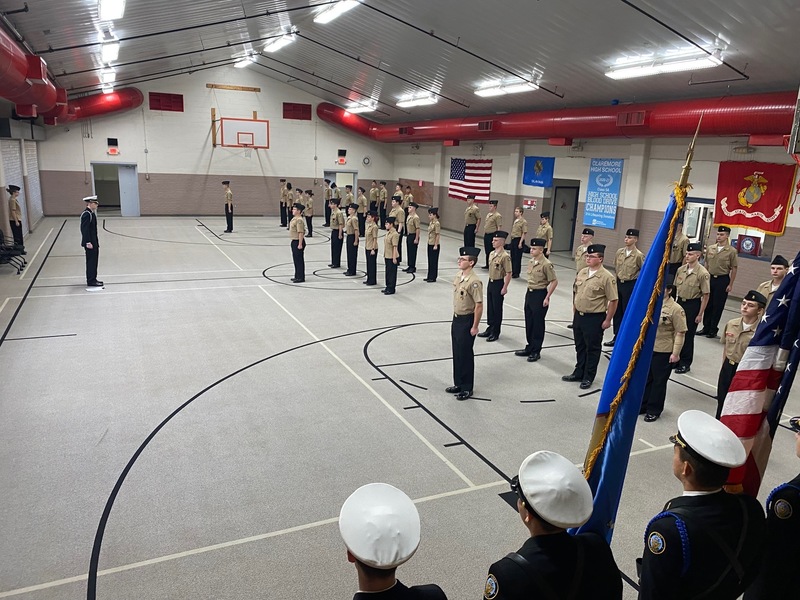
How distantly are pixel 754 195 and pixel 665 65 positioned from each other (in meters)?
4.02

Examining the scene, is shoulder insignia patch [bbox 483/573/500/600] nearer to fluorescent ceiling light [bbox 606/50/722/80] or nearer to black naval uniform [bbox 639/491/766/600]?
black naval uniform [bbox 639/491/766/600]

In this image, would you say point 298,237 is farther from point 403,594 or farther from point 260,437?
point 403,594

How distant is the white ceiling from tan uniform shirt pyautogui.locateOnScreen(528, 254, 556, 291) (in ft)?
15.3

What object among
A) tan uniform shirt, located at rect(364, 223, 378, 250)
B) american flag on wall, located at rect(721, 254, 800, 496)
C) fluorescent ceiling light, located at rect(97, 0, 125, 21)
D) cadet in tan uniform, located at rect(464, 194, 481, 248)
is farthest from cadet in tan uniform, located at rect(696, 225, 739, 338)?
fluorescent ceiling light, located at rect(97, 0, 125, 21)

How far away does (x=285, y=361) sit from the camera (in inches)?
332

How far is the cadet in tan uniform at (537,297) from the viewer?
878 centimetres

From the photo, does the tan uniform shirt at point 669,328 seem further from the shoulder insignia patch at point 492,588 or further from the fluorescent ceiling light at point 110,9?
the fluorescent ceiling light at point 110,9

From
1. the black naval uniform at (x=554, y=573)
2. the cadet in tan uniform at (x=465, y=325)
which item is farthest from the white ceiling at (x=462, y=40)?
the black naval uniform at (x=554, y=573)

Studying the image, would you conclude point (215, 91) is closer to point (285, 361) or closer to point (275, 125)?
point (275, 125)

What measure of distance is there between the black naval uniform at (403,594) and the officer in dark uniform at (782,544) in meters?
1.71

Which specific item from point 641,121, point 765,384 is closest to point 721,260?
point 641,121

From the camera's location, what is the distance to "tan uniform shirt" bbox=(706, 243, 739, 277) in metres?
10.4

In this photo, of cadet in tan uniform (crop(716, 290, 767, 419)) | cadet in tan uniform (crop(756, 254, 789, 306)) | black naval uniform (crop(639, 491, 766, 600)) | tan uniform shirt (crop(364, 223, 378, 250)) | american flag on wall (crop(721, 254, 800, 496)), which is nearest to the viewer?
black naval uniform (crop(639, 491, 766, 600))

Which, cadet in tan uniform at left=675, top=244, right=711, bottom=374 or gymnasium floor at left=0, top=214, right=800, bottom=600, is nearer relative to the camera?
gymnasium floor at left=0, top=214, right=800, bottom=600
